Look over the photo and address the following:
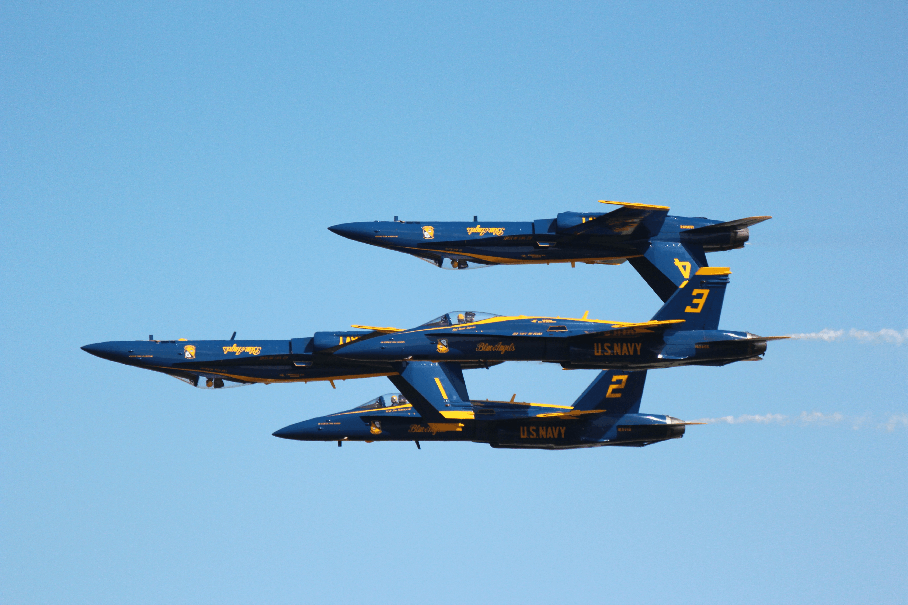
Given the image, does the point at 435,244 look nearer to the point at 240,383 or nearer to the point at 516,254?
the point at 516,254

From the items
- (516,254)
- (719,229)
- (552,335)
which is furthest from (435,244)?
(719,229)

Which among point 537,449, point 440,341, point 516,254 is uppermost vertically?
point 516,254

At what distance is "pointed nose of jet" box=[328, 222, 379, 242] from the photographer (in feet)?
189

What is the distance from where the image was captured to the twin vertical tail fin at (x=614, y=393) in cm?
6100

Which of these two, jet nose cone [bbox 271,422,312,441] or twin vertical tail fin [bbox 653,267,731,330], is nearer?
twin vertical tail fin [bbox 653,267,731,330]

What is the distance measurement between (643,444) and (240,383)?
Result: 56.8 feet

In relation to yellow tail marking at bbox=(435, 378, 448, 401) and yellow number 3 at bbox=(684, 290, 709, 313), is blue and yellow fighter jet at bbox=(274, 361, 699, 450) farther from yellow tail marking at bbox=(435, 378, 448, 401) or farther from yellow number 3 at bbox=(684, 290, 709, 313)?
yellow number 3 at bbox=(684, 290, 709, 313)

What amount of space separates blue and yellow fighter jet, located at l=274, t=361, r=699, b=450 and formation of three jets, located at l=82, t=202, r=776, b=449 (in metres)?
0.05

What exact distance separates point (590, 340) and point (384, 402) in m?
10.9

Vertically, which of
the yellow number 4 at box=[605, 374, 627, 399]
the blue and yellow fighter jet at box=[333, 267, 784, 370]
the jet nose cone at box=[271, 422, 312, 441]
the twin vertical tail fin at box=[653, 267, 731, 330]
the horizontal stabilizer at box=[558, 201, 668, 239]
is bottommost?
the jet nose cone at box=[271, 422, 312, 441]

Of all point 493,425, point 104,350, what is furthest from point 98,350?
point 493,425

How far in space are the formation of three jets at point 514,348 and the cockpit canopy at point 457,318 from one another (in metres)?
0.05

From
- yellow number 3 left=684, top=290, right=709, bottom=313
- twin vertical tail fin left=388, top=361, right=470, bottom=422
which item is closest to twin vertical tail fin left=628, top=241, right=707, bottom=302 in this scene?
yellow number 3 left=684, top=290, right=709, bottom=313

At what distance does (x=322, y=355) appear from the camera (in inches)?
2238
